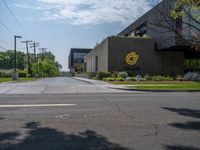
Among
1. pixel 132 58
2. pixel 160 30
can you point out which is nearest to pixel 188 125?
pixel 160 30

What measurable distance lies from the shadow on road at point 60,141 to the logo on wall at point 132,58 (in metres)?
39.2

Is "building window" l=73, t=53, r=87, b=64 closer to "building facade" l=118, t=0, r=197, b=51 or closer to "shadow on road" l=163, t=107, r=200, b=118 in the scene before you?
"building facade" l=118, t=0, r=197, b=51

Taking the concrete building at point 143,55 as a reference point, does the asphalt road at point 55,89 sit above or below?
below

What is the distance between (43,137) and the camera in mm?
7391

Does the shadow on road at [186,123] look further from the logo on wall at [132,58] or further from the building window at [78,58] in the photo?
the building window at [78,58]

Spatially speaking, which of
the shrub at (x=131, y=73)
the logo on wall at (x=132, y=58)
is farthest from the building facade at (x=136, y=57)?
the shrub at (x=131, y=73)

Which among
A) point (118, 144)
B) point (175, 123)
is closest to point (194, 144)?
point (118, 144)

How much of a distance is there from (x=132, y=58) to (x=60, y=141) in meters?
40.4

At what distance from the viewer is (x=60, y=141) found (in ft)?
23.1

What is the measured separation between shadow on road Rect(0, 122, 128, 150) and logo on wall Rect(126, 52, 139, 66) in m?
39.2

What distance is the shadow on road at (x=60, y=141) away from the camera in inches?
258

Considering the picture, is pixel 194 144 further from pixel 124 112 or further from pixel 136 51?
pixel 136 51

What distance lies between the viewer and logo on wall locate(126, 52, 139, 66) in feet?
154

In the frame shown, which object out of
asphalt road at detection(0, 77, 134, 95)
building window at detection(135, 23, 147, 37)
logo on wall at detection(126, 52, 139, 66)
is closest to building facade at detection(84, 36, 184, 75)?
logo on wall at detection(126, 52, 139, 66)
